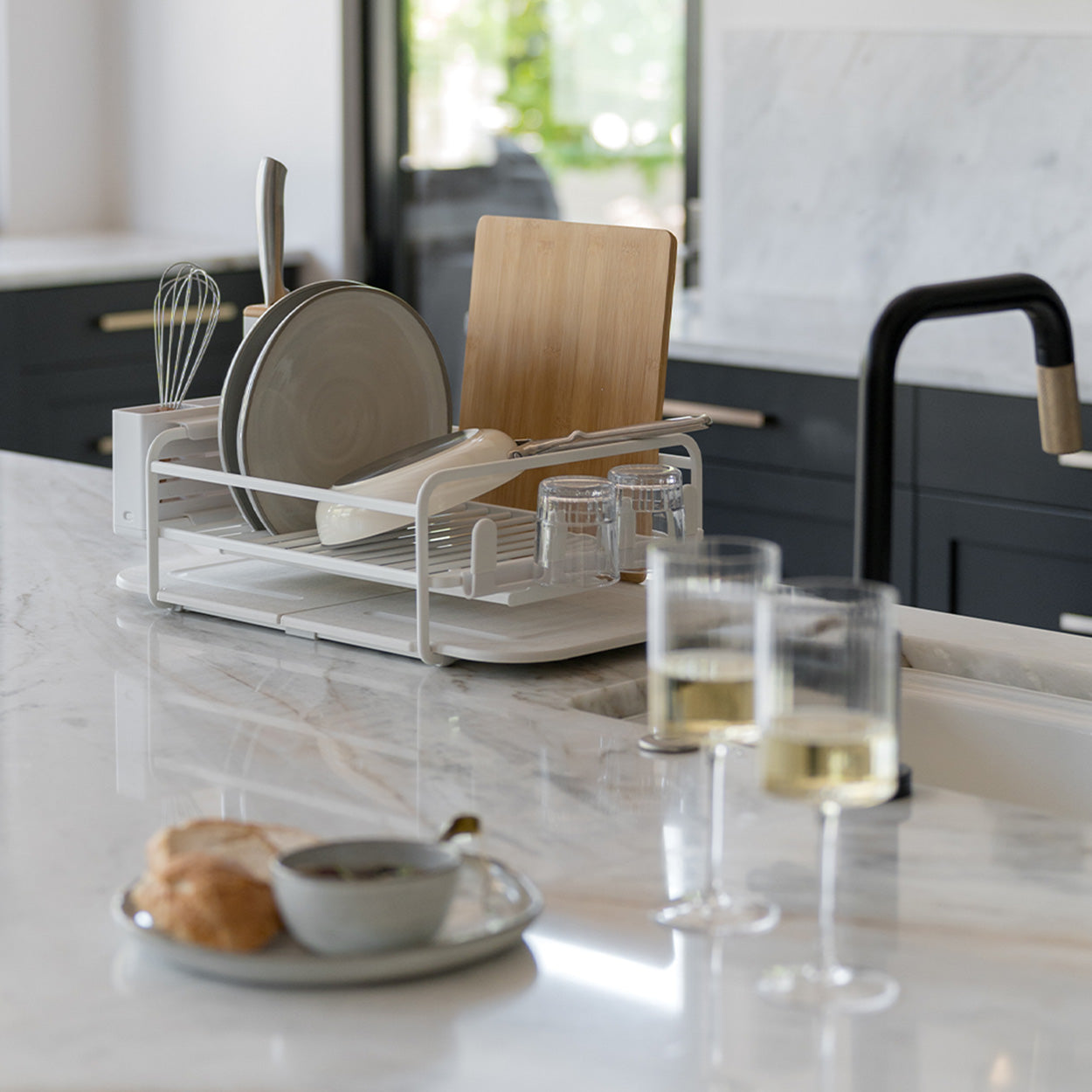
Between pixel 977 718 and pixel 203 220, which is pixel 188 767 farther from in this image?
pixel 203 220

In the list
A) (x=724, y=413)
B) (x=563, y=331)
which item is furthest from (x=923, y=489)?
(x=563, y=331)

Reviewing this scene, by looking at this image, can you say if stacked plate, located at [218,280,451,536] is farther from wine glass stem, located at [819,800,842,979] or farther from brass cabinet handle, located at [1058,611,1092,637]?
brass cabinet handle, located at [1058,611,1092,637]

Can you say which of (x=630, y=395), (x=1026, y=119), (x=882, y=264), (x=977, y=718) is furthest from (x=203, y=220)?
(x=977, y=718)

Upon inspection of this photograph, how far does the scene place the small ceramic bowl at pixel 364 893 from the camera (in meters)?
0.74

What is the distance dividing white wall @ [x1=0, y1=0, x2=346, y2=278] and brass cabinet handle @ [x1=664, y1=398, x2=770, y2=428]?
1489mm

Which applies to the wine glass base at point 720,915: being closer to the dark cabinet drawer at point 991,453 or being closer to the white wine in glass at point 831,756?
the white wine in glass at point 831,756

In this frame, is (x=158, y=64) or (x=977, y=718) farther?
(x=158, y=64)

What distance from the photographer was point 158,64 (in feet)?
14.3

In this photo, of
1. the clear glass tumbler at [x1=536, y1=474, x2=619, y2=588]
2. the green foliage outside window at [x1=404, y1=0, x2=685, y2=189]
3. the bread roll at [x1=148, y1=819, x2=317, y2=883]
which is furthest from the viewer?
the green foliage outside window at [x1=404, y1=0, x2=685, y2=189]

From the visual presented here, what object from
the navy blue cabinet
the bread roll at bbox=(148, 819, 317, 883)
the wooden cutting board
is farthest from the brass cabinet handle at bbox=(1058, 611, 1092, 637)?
the bread roll at bbox=(148, 819, 317, 883)

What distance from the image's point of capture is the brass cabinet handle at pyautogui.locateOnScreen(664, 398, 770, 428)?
2.78 metres

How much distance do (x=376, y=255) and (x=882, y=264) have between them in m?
1.49

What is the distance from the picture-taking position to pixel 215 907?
0.76m

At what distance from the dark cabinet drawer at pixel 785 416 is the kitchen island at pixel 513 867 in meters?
1.42
